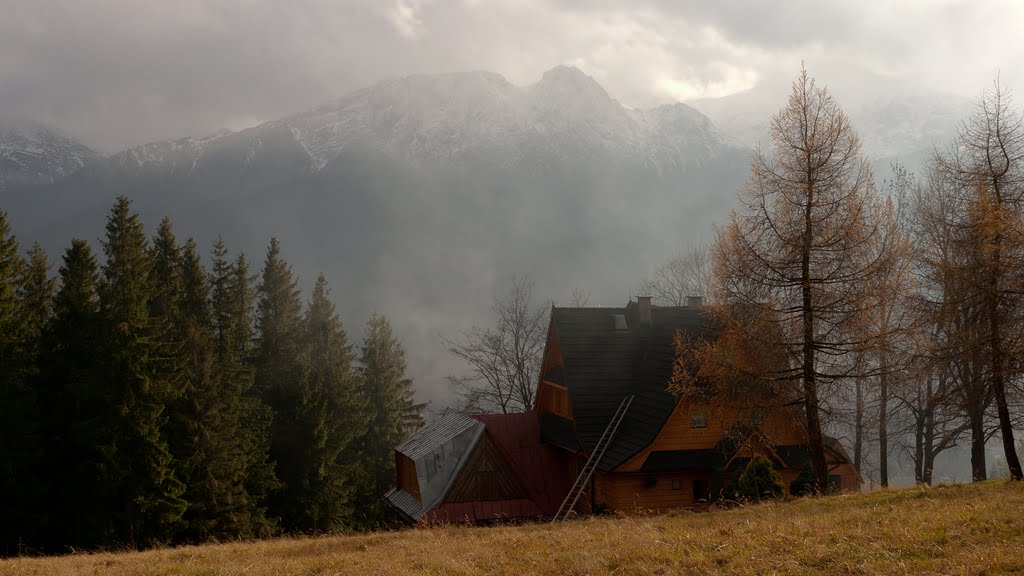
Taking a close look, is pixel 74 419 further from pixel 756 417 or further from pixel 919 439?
pixel 919 439

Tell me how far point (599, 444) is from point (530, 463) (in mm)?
4852

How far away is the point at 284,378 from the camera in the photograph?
40531 millimetres

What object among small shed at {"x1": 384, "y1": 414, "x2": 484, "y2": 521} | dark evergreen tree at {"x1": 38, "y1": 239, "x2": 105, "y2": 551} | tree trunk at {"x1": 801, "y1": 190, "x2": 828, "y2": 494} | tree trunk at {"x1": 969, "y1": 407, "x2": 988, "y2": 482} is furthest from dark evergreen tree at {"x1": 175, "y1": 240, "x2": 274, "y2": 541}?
tree trunk at {"x1": 969, "y1": 407, "x2": 988, "y2": 482}

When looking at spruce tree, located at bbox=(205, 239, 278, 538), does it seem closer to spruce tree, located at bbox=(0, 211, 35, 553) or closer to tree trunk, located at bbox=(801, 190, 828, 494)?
spruce tree, located at bbox=(0, 211, 35, 553)

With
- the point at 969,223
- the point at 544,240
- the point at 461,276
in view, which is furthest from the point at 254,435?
the point at 544,240

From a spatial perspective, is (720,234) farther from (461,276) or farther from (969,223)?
(461,276)

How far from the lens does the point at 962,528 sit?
8844 millimetres

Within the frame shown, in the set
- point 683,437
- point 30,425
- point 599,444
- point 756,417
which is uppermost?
point 756,417

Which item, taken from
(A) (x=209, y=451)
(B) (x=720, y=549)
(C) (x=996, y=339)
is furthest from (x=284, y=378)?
(B) (x=720, y=549)

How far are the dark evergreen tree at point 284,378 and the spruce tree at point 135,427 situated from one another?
7.41m

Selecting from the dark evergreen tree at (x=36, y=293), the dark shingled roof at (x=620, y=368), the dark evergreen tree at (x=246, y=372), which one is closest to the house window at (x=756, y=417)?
the dark shingled roof at (x=620, y=368)

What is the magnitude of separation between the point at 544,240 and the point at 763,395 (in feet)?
579

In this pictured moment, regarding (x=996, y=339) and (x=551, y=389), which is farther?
(x=551, y=389)

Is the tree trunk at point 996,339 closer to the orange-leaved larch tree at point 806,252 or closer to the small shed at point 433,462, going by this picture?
the orange-leaved larch tree at point 806,252
